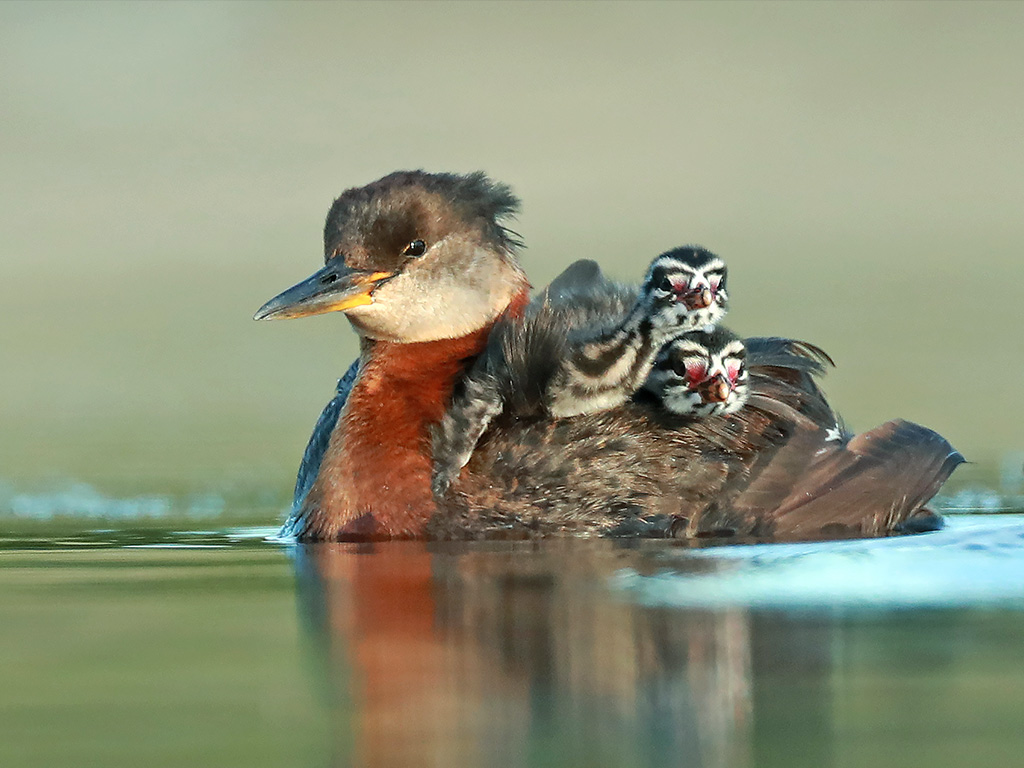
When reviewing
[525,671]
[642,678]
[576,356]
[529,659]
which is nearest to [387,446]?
[576,356]

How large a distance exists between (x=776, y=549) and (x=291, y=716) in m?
2.85

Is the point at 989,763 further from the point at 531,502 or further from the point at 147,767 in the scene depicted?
the point at 531,502

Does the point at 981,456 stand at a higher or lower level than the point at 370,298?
lower

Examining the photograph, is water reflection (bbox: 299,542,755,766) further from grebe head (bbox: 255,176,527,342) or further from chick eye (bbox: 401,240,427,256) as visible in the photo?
chick eye (bbox: 401,240,427,256)

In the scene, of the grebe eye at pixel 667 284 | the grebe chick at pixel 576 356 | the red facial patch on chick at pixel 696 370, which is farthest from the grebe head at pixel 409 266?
the red facial patch on chick at pixel 696 370

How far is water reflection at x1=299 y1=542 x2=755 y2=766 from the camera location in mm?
3217

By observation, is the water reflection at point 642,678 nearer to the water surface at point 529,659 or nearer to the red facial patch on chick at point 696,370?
the water surface at point 529,659

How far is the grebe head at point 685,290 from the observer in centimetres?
679

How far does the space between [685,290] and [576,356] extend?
52 centimetres

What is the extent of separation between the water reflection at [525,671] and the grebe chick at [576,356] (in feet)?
4.28

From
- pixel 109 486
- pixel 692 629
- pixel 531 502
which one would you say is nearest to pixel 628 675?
pixel 692 629

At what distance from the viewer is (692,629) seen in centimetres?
432

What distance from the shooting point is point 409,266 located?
24.4ft

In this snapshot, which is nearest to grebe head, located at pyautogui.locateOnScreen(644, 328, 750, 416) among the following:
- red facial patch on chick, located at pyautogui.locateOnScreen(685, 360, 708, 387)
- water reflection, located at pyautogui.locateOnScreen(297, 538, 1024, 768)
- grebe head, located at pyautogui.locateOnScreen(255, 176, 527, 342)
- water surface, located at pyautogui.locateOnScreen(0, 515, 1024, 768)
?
red facial patch on chick, located at pyautogui.locateOnScreen(685, 360, 708, 387)
